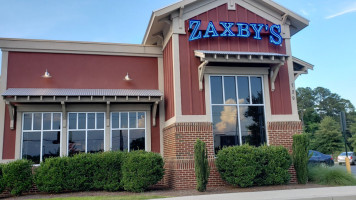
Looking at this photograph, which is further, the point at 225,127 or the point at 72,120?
the point at 72,120

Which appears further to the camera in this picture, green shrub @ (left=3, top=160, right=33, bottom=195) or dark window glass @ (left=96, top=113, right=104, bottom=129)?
dark window glass @ (left=96, top=113, right=104, bottom=129)

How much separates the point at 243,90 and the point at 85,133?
6.96 meters

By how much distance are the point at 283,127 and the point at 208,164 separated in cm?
368

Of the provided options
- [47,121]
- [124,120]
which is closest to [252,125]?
[124,120]

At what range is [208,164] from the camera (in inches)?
488

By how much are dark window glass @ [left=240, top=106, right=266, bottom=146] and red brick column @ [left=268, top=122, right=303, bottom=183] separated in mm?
321

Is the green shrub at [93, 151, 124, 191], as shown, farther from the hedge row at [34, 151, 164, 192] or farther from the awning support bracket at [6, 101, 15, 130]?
the awning support bracket at [6, 101, 15, 130]

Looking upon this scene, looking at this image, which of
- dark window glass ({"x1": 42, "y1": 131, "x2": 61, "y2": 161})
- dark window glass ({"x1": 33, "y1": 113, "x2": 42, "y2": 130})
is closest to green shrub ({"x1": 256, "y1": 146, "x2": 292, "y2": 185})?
dark window glass ({"x1": 42, "y1": 131, "x2": 61, "y2": 161})

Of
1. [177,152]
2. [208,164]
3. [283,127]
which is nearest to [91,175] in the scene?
[177,152]

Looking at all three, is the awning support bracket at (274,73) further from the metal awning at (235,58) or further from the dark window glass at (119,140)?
the dark window glass at (119,140)

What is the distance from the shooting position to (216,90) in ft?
44.2

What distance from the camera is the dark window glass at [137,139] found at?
14.5 meters

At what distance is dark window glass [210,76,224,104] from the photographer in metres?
13.4

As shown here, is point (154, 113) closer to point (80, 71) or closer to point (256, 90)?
point (80, 71)
